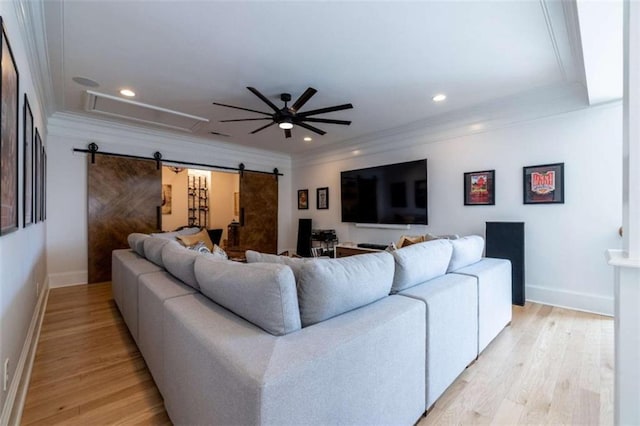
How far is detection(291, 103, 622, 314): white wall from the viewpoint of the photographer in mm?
3039

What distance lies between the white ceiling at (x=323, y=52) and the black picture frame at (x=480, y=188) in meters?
0.78

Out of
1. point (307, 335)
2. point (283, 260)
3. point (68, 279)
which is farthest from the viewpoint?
point (68, 279)

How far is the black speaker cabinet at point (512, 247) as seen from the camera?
340 centimetres

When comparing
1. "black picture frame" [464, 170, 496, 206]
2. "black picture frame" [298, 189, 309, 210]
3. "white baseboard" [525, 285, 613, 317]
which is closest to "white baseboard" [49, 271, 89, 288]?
"black picture frame" [298, 189, 309, 210]

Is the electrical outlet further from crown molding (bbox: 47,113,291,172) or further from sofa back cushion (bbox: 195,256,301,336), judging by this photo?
crown molding (bbox: 47,113,291,172)

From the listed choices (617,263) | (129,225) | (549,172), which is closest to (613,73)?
(549,172)

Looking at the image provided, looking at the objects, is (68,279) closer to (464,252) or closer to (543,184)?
(464,252)

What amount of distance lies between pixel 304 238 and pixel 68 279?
13.1 feet

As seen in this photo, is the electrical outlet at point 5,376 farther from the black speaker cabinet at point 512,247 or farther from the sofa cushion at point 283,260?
the black speaker cabinet at point 512,247

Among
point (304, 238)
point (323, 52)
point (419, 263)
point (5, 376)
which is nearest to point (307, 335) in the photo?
point (419, 263)

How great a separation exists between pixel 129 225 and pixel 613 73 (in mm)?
6290

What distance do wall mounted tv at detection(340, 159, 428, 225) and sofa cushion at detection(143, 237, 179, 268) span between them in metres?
3.45

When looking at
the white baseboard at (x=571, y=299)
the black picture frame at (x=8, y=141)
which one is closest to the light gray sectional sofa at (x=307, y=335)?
the black picture frame at (x=8, y=141)

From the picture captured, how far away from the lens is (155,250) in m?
2.41
